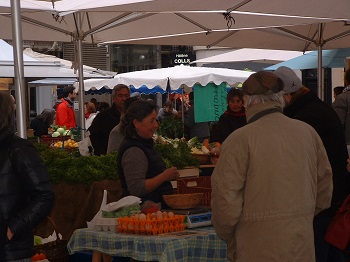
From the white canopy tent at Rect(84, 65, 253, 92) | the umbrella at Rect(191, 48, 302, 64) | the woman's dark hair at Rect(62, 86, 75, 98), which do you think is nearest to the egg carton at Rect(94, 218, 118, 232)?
the white canopy tent at Rect(84, 65, 253, 92)

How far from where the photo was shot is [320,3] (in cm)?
907

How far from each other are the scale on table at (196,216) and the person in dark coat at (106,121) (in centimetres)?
355

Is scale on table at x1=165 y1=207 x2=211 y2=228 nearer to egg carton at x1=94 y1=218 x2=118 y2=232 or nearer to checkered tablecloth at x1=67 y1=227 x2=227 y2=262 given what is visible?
checkered tablecloth at x1=67 y1=227 x2=227 y2=262

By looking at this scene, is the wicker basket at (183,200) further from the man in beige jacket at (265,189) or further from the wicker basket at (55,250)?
the man in beige jacket at (265,189)

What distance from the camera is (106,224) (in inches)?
247

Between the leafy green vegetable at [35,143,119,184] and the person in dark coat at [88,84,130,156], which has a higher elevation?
the person in dark coat at [88,84,130,156]

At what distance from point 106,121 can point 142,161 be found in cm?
331

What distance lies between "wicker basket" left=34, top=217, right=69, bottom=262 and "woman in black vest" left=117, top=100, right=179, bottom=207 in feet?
2.81

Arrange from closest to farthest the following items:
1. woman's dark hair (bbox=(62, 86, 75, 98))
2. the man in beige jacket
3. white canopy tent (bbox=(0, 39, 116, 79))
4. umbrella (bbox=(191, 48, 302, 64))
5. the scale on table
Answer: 1. the man in beige jacket
2. the scale on table
3. white canopy tent (bbox=(0, 39, 116, 79))
4. woman's dark hair (bbox=(62, 86, 75, 98))
5. umbrella (bbox=(191, 48, 302, 64))

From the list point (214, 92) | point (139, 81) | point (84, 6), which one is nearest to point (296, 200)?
point (84, 6)

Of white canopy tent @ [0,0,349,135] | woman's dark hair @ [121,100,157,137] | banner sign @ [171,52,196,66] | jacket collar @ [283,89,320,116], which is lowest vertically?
woman's dark hair @ [121,100,157,137]

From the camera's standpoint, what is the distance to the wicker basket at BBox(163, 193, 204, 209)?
6.54 m

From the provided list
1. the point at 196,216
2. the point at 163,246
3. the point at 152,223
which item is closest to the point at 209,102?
the point at 196,216

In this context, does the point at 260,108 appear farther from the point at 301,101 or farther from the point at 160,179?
the point at 160,179
